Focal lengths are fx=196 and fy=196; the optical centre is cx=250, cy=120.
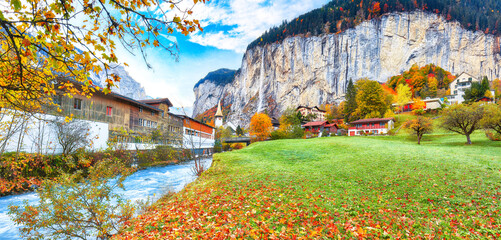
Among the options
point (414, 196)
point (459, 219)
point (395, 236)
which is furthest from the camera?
point (414, 196)

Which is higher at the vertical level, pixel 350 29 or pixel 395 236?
pixel 350 29

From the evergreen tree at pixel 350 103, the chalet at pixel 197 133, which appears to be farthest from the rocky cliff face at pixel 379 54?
the chalet at pixel 197 133

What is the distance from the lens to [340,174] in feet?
33.1

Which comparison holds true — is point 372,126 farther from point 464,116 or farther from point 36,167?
point 36,167

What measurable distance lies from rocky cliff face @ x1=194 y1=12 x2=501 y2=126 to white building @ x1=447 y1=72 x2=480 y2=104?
65.7 ft

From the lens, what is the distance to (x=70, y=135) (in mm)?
14758

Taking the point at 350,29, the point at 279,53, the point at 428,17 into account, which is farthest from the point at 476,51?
the point at 279,53

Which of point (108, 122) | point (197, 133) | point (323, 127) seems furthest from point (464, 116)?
point (197, 133)

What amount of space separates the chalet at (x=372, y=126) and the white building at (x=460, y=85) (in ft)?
124

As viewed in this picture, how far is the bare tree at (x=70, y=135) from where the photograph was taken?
1441 centimetres

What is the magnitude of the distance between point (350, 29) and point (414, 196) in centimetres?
10295

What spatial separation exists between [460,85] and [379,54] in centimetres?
2917

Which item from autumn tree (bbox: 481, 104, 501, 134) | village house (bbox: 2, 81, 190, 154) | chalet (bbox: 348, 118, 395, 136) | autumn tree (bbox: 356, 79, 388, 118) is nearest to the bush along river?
village house (bbox: 2, 81, 190, 154)

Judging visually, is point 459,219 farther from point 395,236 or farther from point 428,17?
point 428,17
